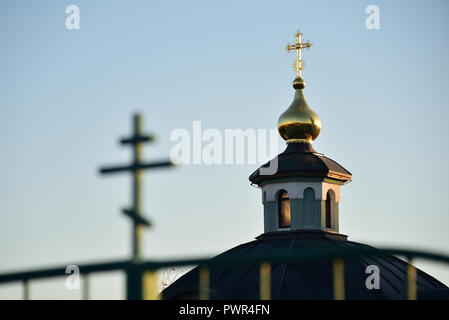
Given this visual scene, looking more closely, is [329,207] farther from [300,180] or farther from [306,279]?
[306,279]

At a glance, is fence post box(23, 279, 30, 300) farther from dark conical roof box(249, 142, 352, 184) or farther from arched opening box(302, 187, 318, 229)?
dark conical roof box(249, 142, 352, 184)

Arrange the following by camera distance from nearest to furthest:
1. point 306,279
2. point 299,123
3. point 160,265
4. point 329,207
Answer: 1. point 160,265
2. point 306,279
3. point 299,123
4. point 329,207

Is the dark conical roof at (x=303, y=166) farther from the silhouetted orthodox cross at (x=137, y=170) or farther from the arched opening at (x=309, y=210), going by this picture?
the silhouetted orthodox cross at (x=137, y=170)

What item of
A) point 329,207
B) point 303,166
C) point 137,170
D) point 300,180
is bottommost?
point 137,170

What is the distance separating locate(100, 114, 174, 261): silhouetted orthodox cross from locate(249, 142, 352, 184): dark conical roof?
A: 20188 mm

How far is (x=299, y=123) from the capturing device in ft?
100

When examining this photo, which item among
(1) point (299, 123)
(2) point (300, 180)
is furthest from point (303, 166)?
(1) point (299, 123)

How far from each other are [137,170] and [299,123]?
20.8 m

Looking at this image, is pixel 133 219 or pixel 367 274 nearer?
pixel 133 219

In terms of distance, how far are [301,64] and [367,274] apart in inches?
343

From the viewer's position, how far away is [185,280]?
94.5 feet
